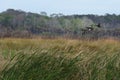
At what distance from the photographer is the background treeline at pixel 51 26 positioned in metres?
18.6

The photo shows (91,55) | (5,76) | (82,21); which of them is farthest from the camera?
(82,21)

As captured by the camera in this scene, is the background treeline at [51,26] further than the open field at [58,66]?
Yes

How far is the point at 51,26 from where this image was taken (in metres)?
23.4

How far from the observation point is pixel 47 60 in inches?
315

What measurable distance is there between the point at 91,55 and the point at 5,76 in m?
1.79

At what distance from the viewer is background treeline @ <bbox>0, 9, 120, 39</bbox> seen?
18.6 meters

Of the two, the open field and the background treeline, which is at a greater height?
the open field

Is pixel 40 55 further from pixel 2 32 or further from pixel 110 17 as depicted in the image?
pixel 110 17

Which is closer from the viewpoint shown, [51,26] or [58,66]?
[58,66]

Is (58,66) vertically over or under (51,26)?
over

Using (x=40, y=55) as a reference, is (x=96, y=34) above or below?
below

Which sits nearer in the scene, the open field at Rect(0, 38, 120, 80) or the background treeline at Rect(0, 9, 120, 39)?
the open field at Rect(0, 38, 120, 80)

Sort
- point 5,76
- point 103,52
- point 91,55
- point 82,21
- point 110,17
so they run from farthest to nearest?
point 110,17, point 82,21, point 103,52, point 91,55, point 5,76

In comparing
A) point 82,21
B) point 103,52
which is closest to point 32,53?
point 103,52
